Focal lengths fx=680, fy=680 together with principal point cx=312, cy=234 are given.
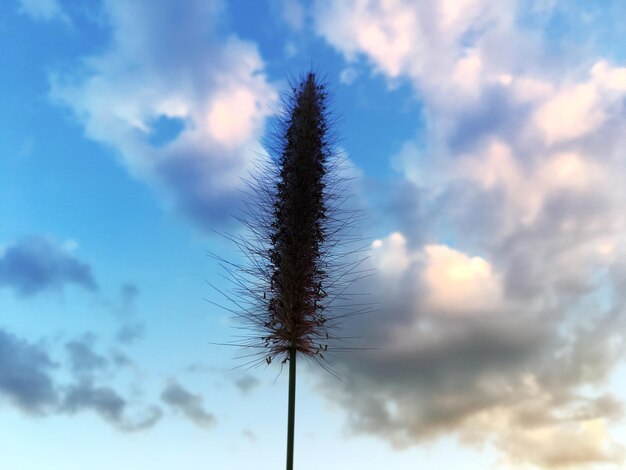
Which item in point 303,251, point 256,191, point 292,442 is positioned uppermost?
point 256,191

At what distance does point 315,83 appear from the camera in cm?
1216

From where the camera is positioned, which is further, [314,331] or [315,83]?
[315,83]

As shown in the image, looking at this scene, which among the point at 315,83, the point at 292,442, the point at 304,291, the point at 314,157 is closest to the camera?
the point at 292,442

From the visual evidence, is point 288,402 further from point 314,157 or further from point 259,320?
point 314,157

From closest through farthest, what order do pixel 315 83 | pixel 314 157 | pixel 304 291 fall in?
pixel 304 291, pixel 314 157, pixel 315 83

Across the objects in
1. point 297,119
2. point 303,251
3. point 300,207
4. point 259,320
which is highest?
point 297,119

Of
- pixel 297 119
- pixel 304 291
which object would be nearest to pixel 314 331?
pixel 304 291

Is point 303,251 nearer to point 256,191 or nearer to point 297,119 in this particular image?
point 256,191

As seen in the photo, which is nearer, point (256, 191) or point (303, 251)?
point (303, 251)

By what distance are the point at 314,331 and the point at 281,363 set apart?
734mm

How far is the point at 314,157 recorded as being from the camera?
11078mm

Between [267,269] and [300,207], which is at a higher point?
[300,207]

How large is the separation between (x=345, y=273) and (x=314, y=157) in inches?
77.3

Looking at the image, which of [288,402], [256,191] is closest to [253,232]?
[256,191]
